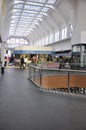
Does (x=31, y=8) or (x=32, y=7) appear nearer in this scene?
(x=32, y=7)

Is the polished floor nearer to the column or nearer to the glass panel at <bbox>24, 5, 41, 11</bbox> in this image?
the column

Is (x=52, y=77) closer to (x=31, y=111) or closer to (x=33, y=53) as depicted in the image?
(x=31, y=111)

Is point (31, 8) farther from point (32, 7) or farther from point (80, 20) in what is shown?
point (80, 20)

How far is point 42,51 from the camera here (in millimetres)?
37406

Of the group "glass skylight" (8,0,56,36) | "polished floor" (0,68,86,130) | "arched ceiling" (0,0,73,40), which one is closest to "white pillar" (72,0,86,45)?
"arched ceiling" (0,0,73,40)

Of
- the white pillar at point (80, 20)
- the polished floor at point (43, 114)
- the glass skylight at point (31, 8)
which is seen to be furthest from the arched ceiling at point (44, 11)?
the polished floor at point (43, 114)

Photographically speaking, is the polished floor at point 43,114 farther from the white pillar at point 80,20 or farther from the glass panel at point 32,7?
the glass panel at point 32,7

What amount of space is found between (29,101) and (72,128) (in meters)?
2.76

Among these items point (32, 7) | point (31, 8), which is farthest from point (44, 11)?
point (32, 7)

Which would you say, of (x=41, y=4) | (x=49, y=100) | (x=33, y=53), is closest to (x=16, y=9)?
(x=41, y=4)

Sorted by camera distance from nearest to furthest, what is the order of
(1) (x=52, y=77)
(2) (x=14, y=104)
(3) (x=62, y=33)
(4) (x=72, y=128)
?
1. (4) (x=72, y=128)
2. (2) (x=14, y=104)
3. (1) (x=52, y=77)
4. (3) (x=62, y=33)

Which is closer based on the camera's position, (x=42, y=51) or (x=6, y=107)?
(x=6, y=107)

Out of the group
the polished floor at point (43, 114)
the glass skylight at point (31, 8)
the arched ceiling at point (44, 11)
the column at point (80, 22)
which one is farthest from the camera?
the glass skylight at point (31, 8)

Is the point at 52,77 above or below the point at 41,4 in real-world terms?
below
